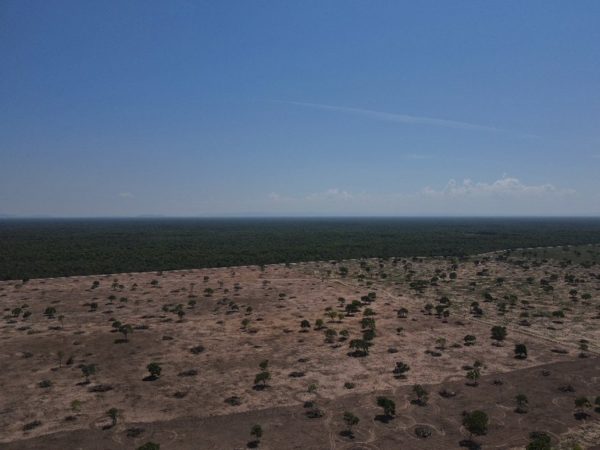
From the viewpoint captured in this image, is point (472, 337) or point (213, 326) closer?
point (472, 337)

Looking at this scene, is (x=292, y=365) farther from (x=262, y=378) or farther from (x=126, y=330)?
(x=126, y=330)

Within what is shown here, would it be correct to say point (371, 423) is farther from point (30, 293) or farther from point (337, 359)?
point (30, 293)

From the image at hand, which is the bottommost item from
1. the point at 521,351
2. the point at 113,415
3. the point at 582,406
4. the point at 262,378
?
the point at 113,415

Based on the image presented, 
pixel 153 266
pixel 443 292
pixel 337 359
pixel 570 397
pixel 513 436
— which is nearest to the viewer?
pixel 513 436

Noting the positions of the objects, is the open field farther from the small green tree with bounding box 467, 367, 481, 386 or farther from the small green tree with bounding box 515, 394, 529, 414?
the small green tree with bounding box 515, 394, 529, 414

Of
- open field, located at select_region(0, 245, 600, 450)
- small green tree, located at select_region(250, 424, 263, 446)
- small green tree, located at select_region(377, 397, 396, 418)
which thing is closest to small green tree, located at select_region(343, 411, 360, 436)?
open field, located at select_region(0, 245, 600, 450)

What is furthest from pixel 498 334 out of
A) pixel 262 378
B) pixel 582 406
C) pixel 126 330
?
pixel 126 330

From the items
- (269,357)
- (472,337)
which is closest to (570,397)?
(472,337)

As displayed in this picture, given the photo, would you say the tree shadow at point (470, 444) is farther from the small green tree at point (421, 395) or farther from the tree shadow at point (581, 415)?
the tree shadow at point (581, 415)

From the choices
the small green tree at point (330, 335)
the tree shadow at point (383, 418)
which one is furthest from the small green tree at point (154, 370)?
the tree shadow at point (383, 418)
